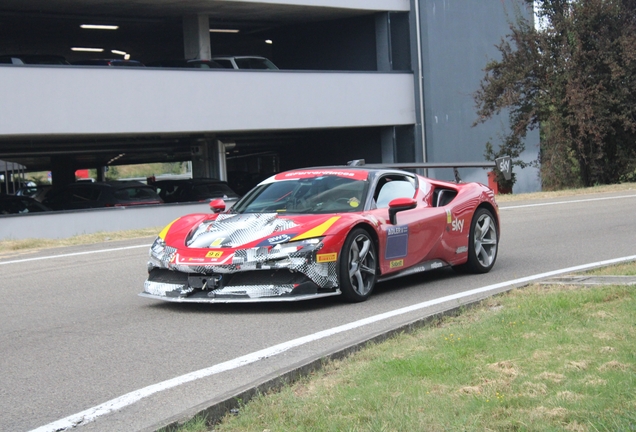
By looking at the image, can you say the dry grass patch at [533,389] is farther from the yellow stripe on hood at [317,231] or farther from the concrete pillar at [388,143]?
the concrete pillar at [388,143]

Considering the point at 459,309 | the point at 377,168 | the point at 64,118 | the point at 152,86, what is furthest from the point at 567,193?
the point at 459,309

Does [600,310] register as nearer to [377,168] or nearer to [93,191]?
[377,168]

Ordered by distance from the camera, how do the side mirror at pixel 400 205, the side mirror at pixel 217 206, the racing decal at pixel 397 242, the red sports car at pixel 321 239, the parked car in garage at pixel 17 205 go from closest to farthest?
the red sports car at pixel 321 239 < the side mirror at pixel 400 205 < the racing decal at pixel 397 242 < the side mirror at pixel 217 206 < the parked car in garage at pixel 17 205

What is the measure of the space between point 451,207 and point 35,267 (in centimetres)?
582

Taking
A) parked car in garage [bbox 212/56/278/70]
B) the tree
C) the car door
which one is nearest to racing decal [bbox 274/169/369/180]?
the car door

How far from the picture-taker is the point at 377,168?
30.3ft

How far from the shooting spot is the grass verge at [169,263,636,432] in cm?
410

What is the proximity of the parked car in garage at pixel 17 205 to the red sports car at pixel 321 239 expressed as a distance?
15.2m

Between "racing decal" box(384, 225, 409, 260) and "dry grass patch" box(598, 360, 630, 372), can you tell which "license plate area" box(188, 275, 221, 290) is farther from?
"dry grass patch" box(598, 360, 630, 372)

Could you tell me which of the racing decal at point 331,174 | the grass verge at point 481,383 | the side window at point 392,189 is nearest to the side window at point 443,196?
the side window at point 392,189

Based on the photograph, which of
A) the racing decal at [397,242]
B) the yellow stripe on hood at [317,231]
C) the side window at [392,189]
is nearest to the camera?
the yellow stripe on hood at [317,231]

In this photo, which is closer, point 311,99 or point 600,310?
point 600,310

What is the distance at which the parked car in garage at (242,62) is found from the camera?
27438mm

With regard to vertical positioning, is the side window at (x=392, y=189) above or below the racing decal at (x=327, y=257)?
above
